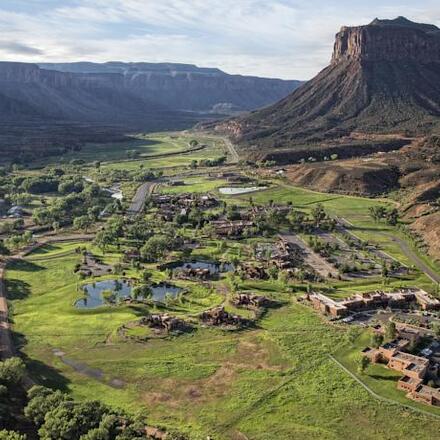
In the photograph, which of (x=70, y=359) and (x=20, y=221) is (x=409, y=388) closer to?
(x=70, y=359)

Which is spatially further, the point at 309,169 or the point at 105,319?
the point at 309,169

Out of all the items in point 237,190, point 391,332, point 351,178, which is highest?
point 351,178

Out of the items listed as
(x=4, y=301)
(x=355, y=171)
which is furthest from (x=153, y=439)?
(x=355, y=171)

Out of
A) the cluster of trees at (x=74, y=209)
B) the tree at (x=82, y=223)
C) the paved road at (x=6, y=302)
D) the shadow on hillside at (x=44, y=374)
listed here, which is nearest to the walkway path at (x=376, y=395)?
the shadow on hillside at (x=44, y=374)

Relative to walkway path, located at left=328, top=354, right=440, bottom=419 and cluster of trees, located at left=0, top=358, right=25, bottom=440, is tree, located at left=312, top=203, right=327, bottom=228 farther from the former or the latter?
cluster of trees, located at left=0, top=358, right=25, bottom=440

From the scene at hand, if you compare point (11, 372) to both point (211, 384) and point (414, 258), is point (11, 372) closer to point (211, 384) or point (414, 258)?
point (211, 384)

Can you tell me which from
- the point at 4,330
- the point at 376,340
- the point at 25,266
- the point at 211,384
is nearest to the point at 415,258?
the point at 376,340
